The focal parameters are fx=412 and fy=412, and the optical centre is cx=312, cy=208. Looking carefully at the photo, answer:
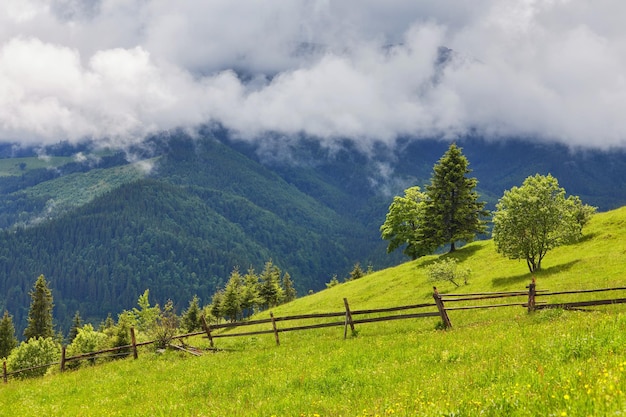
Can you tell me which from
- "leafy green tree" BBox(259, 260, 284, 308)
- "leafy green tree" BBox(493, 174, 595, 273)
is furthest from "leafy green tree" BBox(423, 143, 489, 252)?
"leafy green tree" BBox(259, 260, 284, 308)

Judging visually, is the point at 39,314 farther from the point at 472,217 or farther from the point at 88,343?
the point at 472,217

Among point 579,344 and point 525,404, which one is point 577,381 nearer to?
point 525,404

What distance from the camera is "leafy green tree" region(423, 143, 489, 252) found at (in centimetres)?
6169

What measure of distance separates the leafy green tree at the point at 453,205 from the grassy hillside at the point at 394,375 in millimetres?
31441

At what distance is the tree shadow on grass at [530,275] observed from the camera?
36844mm

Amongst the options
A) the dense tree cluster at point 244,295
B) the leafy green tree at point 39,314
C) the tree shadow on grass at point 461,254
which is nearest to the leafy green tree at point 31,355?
the leafy green tree at point 39,314

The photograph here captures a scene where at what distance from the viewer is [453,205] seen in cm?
6253

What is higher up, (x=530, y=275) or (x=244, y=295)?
(x=244, y=295)

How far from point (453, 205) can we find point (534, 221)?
24.4 metres

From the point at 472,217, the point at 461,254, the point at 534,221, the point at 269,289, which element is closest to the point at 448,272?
the point at 534,221

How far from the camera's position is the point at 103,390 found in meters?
19.2

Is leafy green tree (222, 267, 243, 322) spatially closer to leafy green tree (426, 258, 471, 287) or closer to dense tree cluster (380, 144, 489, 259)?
dense tree cluster (380, 144, 489, 259)

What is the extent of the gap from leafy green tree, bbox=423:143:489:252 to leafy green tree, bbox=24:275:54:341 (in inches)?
3176

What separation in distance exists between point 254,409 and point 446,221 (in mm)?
55673
